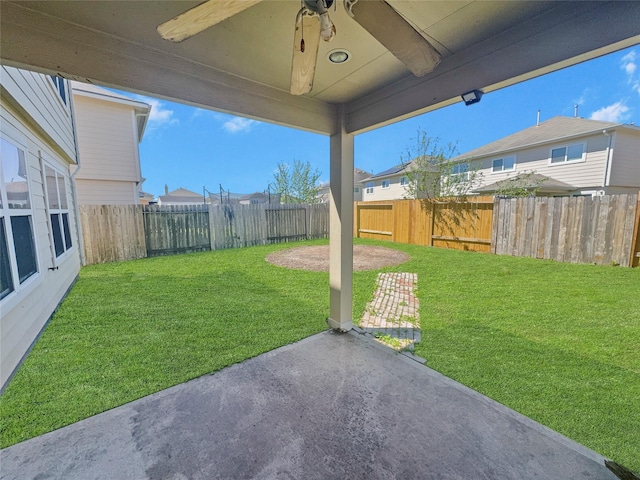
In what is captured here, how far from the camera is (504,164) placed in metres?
12.9

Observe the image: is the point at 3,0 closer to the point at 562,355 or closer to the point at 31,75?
the point at 31,75

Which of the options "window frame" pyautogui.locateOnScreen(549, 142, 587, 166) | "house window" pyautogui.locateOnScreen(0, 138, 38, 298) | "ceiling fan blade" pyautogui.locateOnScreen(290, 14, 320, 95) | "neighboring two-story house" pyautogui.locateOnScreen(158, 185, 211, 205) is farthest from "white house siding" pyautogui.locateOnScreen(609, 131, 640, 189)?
"neighboring two-story house" pyautogui.locateOnScreen(158, 185, 211, 205)

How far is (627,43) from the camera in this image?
130 cm

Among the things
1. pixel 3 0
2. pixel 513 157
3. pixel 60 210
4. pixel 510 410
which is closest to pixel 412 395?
pixel 510 410

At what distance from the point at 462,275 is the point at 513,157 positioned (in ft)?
33.9

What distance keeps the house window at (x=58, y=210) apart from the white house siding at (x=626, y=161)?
643 inches

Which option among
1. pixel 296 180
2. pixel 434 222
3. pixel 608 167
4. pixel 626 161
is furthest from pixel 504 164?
pixel 296 180

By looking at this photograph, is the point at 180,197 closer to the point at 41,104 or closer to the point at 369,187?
the point at 369,187

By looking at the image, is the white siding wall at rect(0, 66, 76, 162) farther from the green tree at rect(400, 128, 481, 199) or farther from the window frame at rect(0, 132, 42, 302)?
the green tree at rect(400, 128, 481, 199)

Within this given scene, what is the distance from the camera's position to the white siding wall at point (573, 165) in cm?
1033

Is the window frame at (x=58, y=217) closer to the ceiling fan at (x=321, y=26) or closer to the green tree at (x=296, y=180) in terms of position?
the ceiling fan at (x=321, y=26)

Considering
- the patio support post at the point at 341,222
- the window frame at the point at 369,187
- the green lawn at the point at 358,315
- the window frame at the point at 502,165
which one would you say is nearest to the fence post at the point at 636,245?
the green lawn at the point at 358,315

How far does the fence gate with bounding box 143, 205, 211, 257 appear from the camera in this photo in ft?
25.8

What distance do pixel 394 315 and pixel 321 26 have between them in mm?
3262
